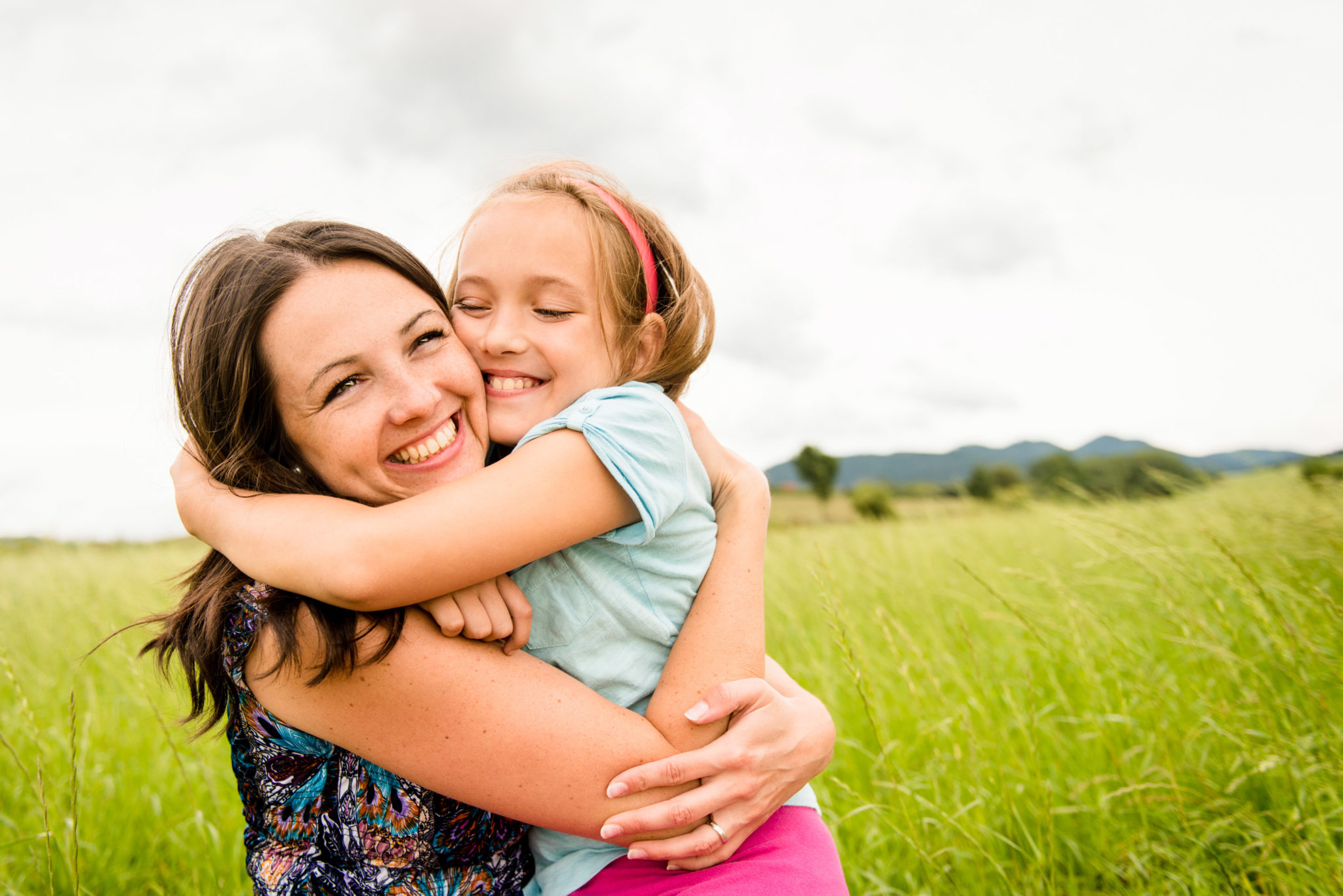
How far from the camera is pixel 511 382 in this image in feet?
5.67

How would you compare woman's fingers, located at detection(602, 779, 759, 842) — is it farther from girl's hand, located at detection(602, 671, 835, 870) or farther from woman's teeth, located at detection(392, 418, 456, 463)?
woman's teeth, located at detection(392, 418, 456, 463)

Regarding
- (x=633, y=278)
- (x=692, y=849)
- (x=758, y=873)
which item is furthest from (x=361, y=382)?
(x=758, y=873)

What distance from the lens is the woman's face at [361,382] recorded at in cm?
134

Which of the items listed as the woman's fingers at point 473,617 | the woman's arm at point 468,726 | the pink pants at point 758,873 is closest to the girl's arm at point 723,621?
the woman's arm at point 468,726

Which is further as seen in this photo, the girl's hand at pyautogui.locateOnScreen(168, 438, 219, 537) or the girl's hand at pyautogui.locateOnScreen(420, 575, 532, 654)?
the girl's hand at pyautogui.locateOnScreen(168, 438, 219, 537)

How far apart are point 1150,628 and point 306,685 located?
4.27 m

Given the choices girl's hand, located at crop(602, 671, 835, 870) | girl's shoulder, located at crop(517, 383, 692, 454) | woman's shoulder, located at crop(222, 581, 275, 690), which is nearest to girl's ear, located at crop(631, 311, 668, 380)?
girl's shoulder, located at crop(517, 383, 692, 454)

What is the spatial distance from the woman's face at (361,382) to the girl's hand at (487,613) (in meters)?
0.29

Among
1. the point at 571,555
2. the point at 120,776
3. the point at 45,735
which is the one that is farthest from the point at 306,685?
the point at 45,735

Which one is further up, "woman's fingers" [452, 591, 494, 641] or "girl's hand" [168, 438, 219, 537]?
"girl's hand" [168, 438, 219, 537]

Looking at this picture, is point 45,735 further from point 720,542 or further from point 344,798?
point 720,542

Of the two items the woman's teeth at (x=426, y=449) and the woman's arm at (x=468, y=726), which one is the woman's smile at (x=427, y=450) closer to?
the woman's teeth at (x=426, y=449)

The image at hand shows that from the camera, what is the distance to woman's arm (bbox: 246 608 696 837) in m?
1.18

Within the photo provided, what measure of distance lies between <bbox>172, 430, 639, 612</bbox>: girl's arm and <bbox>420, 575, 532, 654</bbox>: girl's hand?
5 cm
